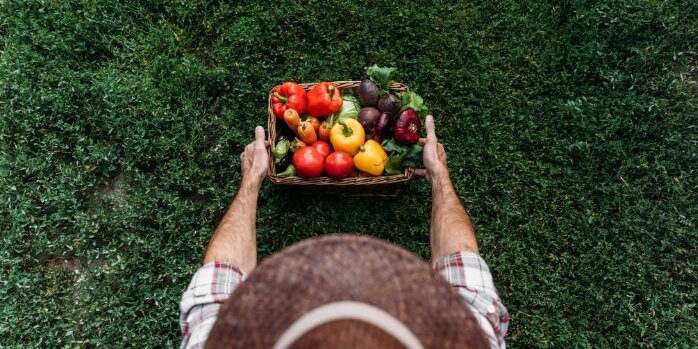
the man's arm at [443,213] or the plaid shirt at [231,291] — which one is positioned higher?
the man's arm at [443,213]

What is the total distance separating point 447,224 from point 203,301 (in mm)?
1402

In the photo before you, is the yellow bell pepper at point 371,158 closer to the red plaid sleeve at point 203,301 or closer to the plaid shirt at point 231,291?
the plaid shirt at point 231,291

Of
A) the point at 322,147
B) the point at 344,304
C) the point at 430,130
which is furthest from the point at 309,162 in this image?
the point at 344,304

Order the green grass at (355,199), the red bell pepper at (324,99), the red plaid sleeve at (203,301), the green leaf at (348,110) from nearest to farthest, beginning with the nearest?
1. the red plaid sleeve at (203,301)
2. the red bell pepper at (324,99)
3. the green leaf at (348,110)
4. the green grass at (355,199)

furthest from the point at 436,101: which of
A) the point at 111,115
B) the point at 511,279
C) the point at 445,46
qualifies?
the point at 111,115

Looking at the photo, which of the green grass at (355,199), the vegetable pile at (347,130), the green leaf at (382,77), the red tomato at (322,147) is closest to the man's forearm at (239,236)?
the vegetable pile at (347,130)

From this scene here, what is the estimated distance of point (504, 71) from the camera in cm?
392

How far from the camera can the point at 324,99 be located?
10.2 feet

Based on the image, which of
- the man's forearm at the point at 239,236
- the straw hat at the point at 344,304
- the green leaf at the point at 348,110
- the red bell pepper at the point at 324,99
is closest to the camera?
the straw hat at the point at 344,304

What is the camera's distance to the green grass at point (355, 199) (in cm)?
354

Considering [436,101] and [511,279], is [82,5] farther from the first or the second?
[511,279]

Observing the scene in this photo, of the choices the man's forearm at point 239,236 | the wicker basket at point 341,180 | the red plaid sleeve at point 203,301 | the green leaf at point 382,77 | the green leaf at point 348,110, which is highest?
the green leaf at point 382,77

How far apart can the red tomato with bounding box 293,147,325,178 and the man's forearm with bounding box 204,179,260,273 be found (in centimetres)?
32

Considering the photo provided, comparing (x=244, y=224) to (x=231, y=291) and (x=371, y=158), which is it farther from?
(x=371, y=158)
